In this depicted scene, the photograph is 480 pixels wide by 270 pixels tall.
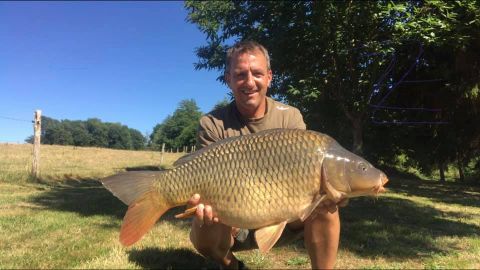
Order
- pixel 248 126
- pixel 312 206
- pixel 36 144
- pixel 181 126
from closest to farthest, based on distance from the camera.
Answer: pixel 312 206, pixel 248 126, pixel 36 144, pixel 181 126

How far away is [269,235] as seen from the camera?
8.47 ft

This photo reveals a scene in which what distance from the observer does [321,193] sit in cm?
256

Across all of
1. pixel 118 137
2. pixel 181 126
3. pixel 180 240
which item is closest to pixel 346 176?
pixel 180 240

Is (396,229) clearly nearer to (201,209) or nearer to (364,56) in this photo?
(201,209)

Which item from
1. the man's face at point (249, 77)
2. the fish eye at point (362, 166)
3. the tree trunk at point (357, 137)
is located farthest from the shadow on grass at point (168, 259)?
the tree trunk at point (357, 137)

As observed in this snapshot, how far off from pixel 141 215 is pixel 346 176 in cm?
123

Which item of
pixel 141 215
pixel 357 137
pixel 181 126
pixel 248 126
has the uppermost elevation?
pixel 181 126

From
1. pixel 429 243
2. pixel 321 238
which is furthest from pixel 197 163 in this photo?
pixel 429 243

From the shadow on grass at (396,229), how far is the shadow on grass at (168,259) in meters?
1.66

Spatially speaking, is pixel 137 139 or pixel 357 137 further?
pixel 137 139

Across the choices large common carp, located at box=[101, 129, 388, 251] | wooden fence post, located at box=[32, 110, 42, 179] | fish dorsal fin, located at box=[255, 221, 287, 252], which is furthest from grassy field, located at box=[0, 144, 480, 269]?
wooden fence post, located at box=[32, 110, 42, 179]

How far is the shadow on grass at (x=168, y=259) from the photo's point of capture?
3.86 m

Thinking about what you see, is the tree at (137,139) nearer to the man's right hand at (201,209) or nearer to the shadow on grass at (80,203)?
the shadow on grass at (80,203)

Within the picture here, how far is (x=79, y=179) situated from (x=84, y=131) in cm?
10400
